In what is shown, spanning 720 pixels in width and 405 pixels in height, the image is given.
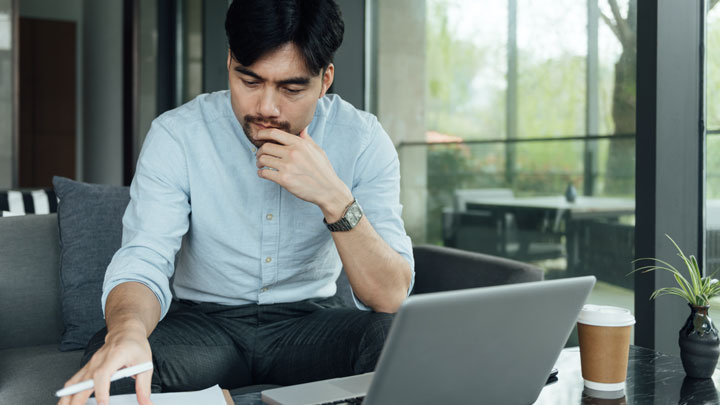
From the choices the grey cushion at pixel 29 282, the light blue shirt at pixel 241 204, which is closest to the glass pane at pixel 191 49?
the grey cushion at pixel 29 282

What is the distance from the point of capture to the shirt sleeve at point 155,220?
4.06 feet

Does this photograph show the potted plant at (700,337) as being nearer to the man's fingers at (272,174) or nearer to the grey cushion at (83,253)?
the man's fingers at (272,174)

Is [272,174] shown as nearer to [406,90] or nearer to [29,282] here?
[29,282]

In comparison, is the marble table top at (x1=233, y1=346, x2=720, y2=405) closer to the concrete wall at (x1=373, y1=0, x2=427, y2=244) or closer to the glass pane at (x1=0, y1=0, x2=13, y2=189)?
the concrete wall at (x1=373, y1=0, x2=427, y2=244)

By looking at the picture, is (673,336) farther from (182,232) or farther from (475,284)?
(182,232)

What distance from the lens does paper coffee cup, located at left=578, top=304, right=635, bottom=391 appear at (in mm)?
1092

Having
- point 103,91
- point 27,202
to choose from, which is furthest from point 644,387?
point 103,91

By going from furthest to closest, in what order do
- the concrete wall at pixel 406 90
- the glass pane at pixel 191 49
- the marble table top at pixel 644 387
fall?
the glass pane at pixel 191 49 < the concrete wall at pixel 406 90 < the marble table top at pixel 644 387

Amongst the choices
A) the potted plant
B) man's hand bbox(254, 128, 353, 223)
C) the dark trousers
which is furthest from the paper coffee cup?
man's hand bbox(254, 128, 353, 223)

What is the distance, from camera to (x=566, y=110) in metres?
1.94

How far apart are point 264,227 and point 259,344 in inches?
10.1

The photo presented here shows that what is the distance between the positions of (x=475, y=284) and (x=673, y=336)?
1.64 ft

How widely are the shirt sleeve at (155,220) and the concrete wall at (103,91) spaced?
12.9 ft

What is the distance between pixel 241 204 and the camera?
1.49m
